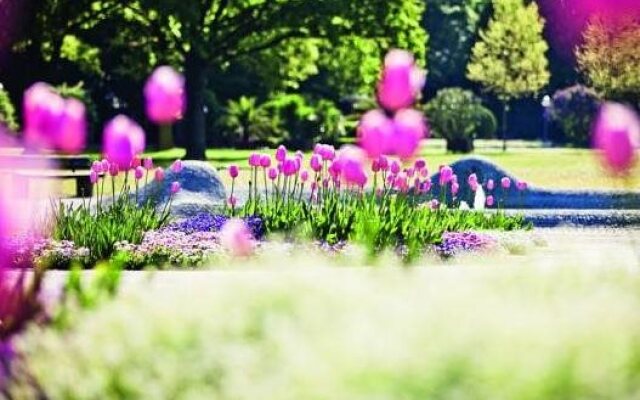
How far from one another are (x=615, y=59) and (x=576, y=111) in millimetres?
13178

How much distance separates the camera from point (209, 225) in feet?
39.6

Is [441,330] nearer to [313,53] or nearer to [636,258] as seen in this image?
[636,258]

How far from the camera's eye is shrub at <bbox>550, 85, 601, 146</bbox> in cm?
4825

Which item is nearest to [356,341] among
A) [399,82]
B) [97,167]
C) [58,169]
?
[399,82]

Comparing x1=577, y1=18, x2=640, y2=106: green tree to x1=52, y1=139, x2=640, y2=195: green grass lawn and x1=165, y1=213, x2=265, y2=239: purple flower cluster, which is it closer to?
x1=52, y1=139, x2=640, y2=195: green grass lawn

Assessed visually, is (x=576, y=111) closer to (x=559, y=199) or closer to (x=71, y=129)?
(x=559, y=199)

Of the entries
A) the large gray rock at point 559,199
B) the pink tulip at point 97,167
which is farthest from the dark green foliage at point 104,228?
the large gray rock at point 559,199

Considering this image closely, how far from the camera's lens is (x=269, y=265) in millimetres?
5156

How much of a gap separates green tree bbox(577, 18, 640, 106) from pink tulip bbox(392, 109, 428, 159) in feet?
87.1

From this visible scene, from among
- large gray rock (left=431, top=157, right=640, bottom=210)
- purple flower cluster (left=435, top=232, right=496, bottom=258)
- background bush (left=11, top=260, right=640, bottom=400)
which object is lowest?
large gray rock (left=431, top=157, right=640, bottom=210)

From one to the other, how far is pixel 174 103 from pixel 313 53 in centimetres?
3435

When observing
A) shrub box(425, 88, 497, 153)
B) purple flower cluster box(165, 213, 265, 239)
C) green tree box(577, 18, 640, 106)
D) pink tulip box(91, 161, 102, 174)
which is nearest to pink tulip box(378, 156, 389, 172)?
purple flower cluster box(165, 213, 265, 239)

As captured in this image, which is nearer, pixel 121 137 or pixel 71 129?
pixel 71 129

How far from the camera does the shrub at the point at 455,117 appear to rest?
42969 millimetres
